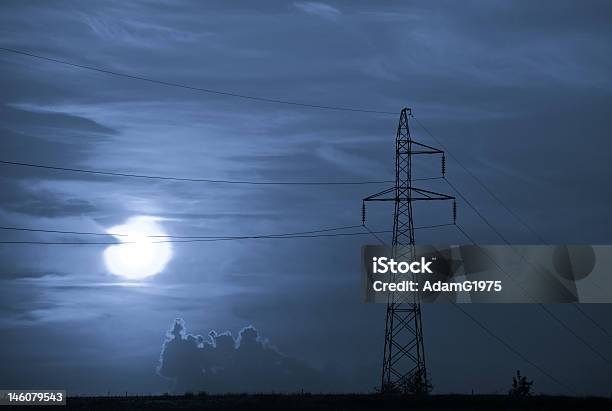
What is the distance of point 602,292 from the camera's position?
100000mm

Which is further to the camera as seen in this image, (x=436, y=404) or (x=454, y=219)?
(x=454, y=219)

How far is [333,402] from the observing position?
7850 centimetres

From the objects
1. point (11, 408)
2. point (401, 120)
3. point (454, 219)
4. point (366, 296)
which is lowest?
point (11, 408)

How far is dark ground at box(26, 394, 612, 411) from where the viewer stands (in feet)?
249

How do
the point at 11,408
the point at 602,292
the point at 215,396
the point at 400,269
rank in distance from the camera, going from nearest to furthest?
the point at 11,408, the point at 215,396, the point at 400,269, the point at 602,292

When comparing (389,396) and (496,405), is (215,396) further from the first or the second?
(496,405)

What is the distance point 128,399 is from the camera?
81812 mm

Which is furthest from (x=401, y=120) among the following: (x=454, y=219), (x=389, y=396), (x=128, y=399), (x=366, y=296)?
(x=128, y=399)

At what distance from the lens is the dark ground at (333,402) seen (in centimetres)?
7588

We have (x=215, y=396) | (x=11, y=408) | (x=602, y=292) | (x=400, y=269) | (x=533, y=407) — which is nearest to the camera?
(x=11, y=408)

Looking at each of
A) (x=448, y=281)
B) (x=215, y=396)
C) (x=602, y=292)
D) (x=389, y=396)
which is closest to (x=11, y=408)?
(x=215, y=396)

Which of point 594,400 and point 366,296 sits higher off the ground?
point 366,296

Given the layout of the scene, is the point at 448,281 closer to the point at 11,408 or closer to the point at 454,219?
the point at 454,219

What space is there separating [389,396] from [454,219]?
57.7 ft
